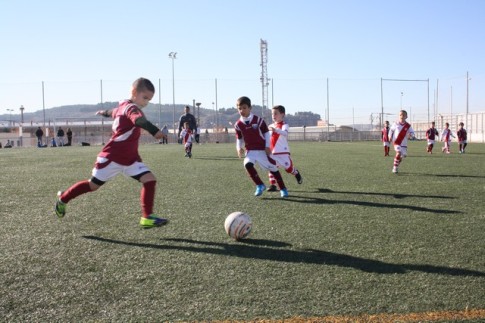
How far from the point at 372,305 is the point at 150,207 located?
10.0 feet

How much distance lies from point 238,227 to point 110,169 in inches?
70.5

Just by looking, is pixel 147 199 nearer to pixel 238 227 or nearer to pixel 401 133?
pixel 238 227

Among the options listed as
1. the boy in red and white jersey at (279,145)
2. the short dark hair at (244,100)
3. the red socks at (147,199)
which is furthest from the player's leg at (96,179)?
the boy in red and white jersey at (279,145)

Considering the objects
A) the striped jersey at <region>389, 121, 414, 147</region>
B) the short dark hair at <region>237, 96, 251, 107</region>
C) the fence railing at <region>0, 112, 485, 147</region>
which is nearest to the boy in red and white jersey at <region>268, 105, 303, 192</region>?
the short dark hair at <region>237, 96, 251, 107</region>

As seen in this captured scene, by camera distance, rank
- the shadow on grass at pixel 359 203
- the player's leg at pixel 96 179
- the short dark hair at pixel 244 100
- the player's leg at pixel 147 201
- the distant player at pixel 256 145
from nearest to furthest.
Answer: the player's leg at pixel 147 201 → the player's leg at pixel 96 179 → the shadow on grass at pixel 359 203 → the short dark hair at pixel 244 100 → the distant player at pixel 256 145

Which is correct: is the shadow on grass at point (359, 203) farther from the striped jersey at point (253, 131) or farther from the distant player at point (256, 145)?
the striped jersey at point (253, 131)

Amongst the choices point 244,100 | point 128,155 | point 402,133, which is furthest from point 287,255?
point 402,133

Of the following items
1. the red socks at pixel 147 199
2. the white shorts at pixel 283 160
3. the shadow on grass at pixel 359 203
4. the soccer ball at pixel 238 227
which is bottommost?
the shadow on grass at pixel 359 203

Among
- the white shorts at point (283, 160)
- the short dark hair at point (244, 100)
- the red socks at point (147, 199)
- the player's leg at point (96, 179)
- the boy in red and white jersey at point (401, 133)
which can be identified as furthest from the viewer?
the boy in red and white jersey at point (401, 133)

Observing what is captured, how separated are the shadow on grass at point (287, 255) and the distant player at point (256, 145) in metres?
3.33

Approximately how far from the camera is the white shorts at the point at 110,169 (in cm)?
545

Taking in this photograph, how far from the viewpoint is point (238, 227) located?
4793 millimetres

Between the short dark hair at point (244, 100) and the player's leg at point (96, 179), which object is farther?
the short dark hair at point (244, 100)

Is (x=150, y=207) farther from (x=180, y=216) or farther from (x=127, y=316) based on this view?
(x=127, y=316)
